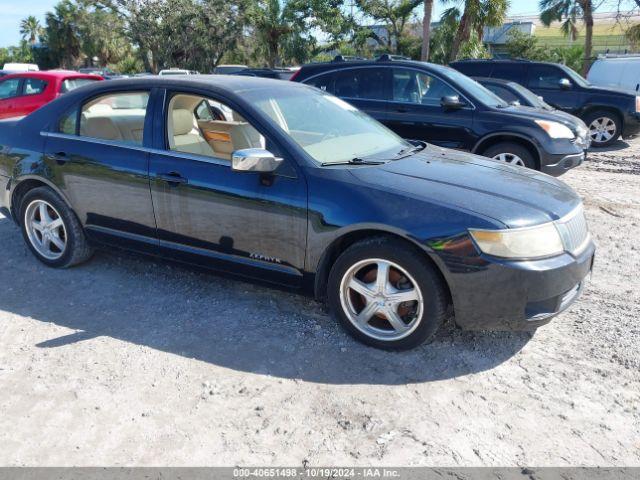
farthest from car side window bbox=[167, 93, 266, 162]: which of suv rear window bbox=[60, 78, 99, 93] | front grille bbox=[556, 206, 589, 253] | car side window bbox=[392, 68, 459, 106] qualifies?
suv rear window bbox=[60, 78, 99, 93]

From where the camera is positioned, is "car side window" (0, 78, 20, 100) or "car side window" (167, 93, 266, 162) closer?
"car side window" (167, 93, 266, 162)

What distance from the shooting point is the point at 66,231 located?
452cm

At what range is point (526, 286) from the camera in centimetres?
303

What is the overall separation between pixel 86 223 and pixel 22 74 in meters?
8.73

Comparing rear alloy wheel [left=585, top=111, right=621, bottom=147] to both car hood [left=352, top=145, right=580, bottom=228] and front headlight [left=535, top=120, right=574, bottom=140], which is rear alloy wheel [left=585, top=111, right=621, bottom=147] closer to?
front headlight [left=535, top=120, right=574, bottom=140]

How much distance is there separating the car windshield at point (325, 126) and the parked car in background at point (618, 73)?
40.4 feet

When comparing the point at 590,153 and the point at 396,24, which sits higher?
the point at 396,24

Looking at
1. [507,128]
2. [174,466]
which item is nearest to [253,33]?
[507,128]

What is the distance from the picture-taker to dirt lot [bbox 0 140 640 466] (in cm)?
261

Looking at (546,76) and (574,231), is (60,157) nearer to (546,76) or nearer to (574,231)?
(574,231)

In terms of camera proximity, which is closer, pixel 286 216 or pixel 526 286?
pixel 526 286

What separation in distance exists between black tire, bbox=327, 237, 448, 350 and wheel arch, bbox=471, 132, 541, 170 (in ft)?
15.2

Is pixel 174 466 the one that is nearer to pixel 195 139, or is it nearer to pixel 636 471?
pixel 636 471

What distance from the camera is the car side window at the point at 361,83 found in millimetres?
7891
